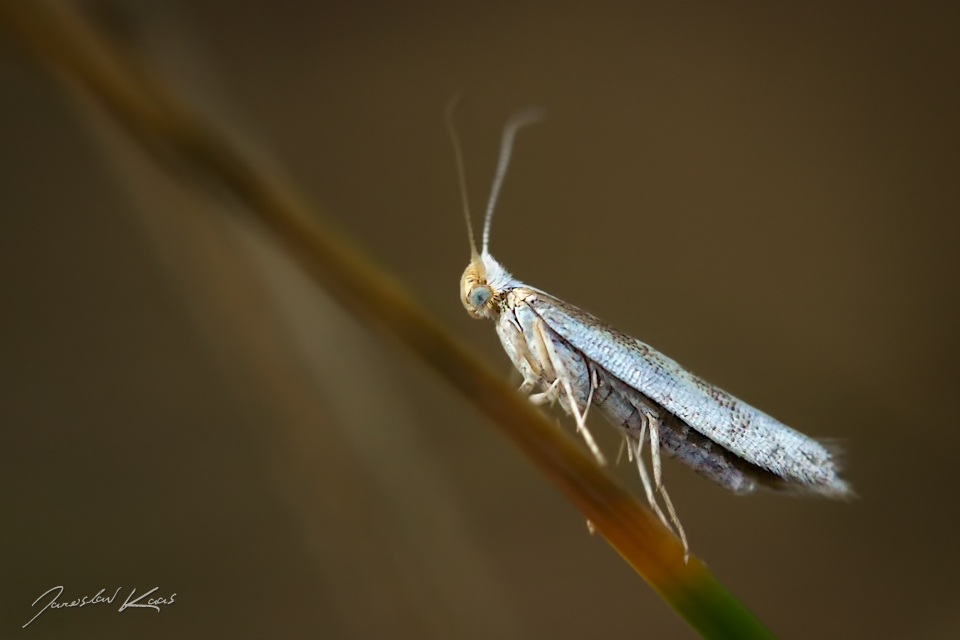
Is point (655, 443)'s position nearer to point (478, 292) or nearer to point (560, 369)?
point (560, 369)

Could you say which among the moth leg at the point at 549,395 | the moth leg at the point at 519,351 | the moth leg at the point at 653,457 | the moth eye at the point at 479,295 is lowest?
the moth leg at the point at 653,457

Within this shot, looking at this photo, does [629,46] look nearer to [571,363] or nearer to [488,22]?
[488,22]

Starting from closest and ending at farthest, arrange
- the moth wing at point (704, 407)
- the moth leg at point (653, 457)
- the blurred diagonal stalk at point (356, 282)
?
the blurred diagonal stalk at point (356, 282) → the moth leg at point (653, 457) → the moth wing at point (704, 407)

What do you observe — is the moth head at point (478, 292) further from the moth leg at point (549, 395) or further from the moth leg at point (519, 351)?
the moth leg at point (549, 395)

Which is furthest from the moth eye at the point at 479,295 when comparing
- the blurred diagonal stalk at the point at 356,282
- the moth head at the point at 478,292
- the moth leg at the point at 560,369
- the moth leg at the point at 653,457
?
the blurred diagonal stalk at the point at 356,282

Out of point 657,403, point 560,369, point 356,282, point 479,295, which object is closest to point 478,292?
point 479,295

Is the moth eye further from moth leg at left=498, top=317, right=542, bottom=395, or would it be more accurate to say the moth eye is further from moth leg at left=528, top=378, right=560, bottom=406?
moth leg at left=528, top=378, right=560, bottom=406

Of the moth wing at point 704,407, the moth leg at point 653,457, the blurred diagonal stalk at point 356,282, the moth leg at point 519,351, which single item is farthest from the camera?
the moth leg at point 519,351

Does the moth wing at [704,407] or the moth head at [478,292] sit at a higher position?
the moth head at [478,292]
